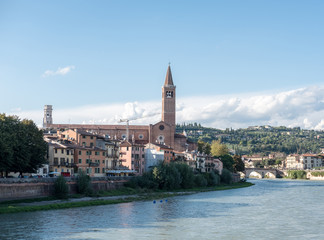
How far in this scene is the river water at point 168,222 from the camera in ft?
114

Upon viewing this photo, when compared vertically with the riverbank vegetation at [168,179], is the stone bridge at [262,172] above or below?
below

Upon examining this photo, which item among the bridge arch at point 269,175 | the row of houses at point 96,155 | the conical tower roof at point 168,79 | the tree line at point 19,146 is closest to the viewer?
the tree line at point 19,146

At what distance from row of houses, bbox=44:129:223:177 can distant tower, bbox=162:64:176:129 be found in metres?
27.0

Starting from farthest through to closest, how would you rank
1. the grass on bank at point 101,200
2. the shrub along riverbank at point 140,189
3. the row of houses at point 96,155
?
the row of houses at point 96,155 → the shrub along riverbank at point 140,189 → the grass on bank at point 101,200

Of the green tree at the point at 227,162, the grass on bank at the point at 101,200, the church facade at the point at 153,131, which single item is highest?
the church facade at the point at 153,131

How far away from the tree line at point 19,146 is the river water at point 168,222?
870 centimetres

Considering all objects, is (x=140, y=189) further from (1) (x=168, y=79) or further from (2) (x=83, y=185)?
(1) (x=168, y=79)

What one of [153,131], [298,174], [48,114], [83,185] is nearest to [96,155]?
[83,185]

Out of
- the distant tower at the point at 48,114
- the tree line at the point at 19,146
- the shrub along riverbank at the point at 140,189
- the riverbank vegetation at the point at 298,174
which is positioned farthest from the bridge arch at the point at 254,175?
the tree line at the point at 19,146

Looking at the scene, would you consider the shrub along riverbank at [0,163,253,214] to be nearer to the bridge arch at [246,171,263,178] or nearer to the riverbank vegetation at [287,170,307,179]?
the riverbank vegetation at [287,170,307,179]

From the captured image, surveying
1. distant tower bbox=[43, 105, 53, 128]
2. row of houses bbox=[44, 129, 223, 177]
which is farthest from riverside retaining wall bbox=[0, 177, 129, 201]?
distant tower bbox=[43, 105, 53, 128]

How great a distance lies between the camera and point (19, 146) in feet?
177

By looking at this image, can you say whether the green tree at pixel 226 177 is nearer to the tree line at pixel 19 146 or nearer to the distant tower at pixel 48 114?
the tree line at pixel 19 146

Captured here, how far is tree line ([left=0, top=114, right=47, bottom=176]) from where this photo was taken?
50094 mm
